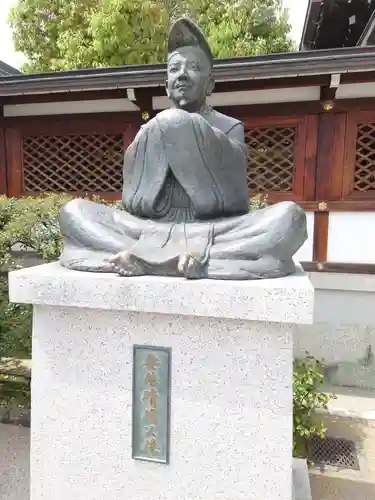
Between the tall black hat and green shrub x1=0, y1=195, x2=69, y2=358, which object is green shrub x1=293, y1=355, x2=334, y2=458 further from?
the tall black hat

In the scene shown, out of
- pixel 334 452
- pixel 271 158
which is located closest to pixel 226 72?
pixel 271 158

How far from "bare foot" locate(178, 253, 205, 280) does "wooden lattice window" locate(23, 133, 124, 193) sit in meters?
3.79

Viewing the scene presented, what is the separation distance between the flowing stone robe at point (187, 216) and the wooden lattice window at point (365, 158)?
2.87 meters

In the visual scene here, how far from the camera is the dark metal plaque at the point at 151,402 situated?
1.96 m

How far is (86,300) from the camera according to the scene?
196cm

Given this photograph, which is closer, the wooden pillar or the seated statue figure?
the seated statue figure

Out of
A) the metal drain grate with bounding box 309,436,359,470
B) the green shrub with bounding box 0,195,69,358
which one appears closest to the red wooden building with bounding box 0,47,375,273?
the green shrub with bounding box 0,195,69,358

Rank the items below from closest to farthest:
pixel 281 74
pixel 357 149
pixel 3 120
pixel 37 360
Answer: pixel 37 360 → pixel 281 74 → pixel 357 149 → pixel 3 120

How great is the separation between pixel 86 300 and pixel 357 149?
3.97m

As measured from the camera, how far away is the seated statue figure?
199cm

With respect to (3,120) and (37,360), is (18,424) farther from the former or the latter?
(3,120)

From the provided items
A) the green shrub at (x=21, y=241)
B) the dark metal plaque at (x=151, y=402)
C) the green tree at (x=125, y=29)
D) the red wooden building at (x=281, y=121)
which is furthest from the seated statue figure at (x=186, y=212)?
the green tree at (x=125, y=29)

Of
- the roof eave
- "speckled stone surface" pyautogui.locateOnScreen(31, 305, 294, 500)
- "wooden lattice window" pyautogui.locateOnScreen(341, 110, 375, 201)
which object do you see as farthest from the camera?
"wooden lattice window" pyautogui.locateOnScreen(341, 110, 375, 201)

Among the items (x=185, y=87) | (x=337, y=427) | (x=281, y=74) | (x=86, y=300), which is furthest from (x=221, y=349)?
(x=281, y=74)
